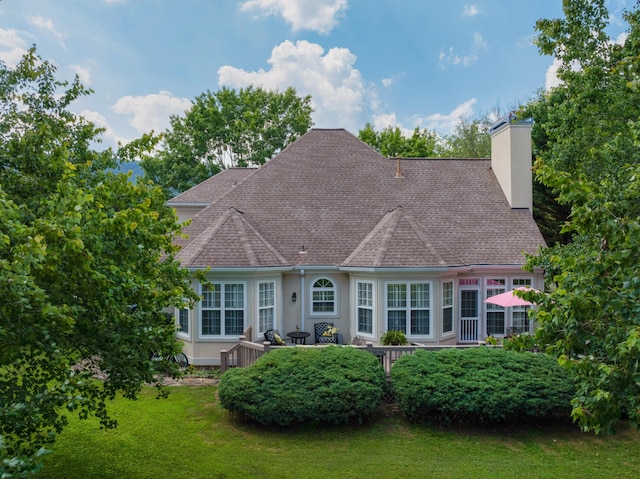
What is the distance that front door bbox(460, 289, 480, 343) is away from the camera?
15977 millimetres

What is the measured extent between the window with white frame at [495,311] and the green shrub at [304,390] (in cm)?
784

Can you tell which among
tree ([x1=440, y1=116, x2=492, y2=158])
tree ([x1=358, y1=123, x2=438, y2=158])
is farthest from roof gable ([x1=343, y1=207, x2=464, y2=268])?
tree ([x1=440, y1=116, x2=492, y2=158])

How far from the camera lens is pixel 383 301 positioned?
567 inches

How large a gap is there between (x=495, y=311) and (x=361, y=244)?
5795 millimetres

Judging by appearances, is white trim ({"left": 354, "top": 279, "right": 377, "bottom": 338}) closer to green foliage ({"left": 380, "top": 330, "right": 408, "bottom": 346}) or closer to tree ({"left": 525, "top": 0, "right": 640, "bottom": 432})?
green foliage ({"left": 380, "top": 330, "right": 408, "bottom": 346})

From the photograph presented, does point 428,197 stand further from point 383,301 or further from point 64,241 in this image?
point 64,241

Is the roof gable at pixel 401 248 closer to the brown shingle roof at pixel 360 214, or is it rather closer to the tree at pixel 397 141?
the brown shingle roof at pixel 360 214

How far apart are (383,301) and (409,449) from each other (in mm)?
6249

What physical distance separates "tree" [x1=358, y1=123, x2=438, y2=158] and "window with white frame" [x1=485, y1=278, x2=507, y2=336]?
71.3 feet

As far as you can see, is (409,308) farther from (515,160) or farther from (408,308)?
(515,160)

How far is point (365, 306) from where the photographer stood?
14.8 m

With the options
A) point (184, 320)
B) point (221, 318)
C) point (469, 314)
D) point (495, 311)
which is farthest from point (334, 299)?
point (495, 311)

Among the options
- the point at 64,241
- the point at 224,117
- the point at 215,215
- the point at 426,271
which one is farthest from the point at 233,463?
the point at 224,117

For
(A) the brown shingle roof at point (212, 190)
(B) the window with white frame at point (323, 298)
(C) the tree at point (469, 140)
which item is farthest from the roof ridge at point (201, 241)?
(C) the tree at point (469, 140)
